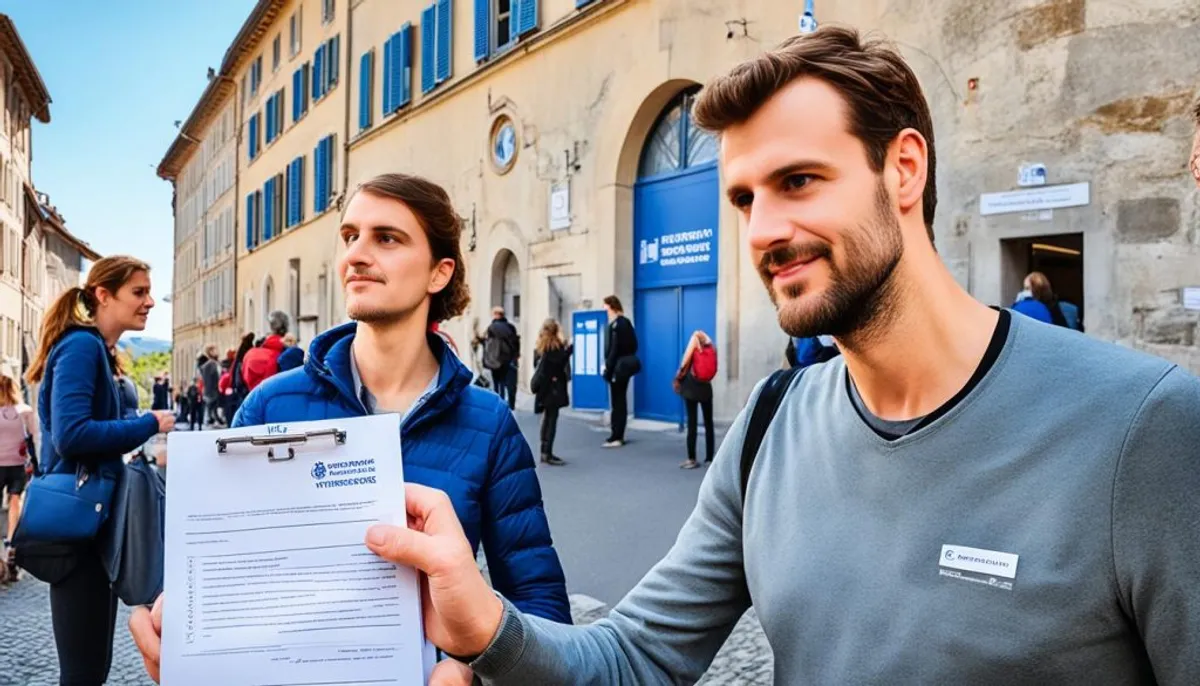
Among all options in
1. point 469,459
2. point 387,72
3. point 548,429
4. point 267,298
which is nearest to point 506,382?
point 548,429

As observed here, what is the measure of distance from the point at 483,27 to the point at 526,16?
69.8 inches

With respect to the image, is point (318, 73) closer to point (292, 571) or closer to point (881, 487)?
point (292, 571)

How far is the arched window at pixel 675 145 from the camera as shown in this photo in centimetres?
1280

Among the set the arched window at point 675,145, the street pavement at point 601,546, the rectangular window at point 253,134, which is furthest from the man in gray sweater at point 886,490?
the rectangular window at point 253,134

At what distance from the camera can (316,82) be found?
27.0 meters

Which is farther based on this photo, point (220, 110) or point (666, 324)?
point (220, 110)

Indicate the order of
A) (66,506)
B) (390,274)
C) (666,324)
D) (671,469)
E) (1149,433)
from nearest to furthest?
(1149,433) → (390,274) → (66,506) → (671,469) → (666,324)

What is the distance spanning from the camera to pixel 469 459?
6.59 feet

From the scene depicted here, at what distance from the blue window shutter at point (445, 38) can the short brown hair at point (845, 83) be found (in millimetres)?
18064

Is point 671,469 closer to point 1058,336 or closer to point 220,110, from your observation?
point 1058,336

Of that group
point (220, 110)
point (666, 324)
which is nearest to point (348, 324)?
point (666, 324)

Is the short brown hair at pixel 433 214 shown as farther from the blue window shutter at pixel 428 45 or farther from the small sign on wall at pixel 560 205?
the blue window shutter at pixel 428 45

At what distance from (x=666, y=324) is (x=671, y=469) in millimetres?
4668

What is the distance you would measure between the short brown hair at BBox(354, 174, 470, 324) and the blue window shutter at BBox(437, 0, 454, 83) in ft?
55.8
